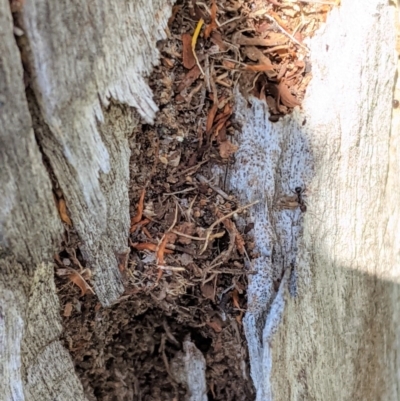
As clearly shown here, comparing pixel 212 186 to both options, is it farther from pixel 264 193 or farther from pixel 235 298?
pixel 235 298

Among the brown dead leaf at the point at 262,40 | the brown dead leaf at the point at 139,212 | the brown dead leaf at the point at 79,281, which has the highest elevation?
the brown dead leaf at the point at 262,40

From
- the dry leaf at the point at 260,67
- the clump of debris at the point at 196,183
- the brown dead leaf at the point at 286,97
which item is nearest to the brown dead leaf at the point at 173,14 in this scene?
the clump of debris at the point at 196,183

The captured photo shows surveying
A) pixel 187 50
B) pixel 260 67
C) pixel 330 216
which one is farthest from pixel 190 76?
pixel 330 216

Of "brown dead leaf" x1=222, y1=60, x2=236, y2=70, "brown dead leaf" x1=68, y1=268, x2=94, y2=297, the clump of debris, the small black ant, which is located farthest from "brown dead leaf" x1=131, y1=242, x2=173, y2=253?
"brown dead leaf" x1=222, y1=60, x2=236, y2=70

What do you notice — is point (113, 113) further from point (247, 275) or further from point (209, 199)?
point (247, 275)

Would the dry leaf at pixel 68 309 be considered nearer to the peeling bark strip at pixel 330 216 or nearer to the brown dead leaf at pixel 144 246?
the brown dead leaf at pixel 144 246

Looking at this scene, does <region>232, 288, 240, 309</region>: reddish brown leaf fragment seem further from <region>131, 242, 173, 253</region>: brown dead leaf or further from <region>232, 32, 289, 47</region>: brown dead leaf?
<region>232, 32, 289, 47</region>: brown dead leaf

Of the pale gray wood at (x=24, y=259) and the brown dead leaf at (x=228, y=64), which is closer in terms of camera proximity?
the pale gray wood at (x=24, y=259)
